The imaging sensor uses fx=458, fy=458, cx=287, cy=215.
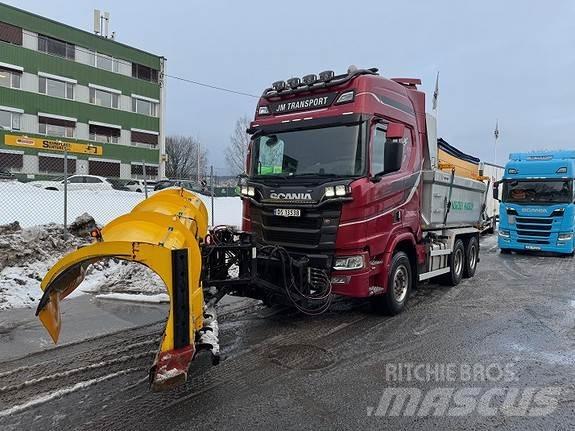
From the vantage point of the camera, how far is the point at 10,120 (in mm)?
36688

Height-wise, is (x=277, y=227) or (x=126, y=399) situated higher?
(x=277, y=227)

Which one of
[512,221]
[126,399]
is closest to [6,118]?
[512,221]

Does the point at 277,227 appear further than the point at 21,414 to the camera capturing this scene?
Yes

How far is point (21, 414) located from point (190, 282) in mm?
1710

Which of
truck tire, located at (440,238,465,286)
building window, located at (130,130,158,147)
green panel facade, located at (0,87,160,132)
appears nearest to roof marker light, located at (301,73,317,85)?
truck tire, located at (440,238,465,286)

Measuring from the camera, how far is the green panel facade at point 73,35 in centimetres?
3634

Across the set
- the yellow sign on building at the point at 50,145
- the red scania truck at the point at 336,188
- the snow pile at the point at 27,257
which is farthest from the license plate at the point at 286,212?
the yellow sign on building at the point at 50,145

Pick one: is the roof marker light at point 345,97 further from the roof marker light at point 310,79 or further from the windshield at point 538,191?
the windshield at point 538,191

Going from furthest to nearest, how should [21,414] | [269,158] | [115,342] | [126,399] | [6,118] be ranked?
[6,118], [269,158], [115,342], [126,399], [21,414]

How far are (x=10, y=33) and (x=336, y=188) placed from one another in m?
40.6

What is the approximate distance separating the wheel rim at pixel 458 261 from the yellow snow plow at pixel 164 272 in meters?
6.68

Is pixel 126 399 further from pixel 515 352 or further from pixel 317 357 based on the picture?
pixel 515 352

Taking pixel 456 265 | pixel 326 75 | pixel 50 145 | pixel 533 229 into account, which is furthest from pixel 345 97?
pixel 50 145

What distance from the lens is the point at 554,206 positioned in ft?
47.2
